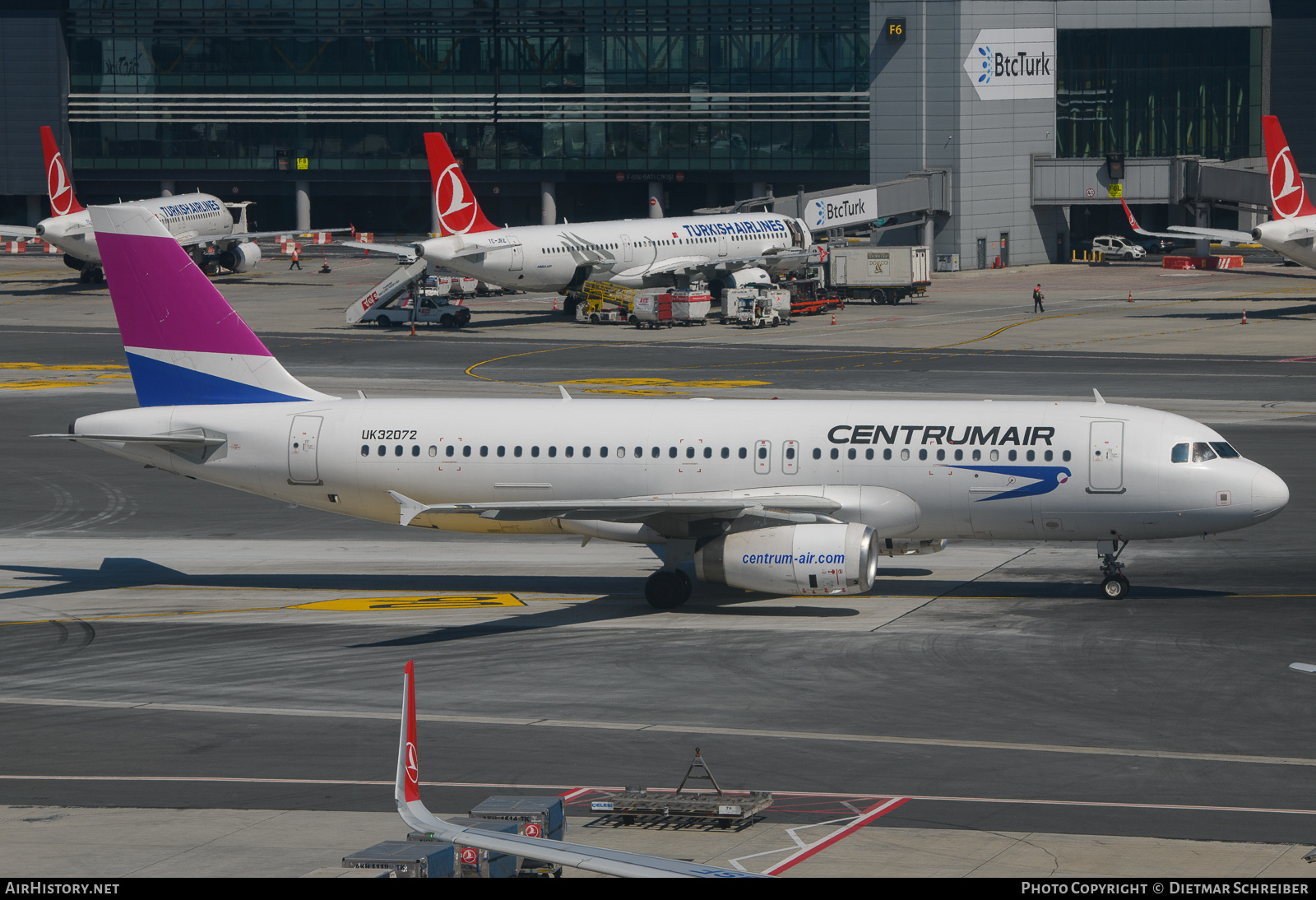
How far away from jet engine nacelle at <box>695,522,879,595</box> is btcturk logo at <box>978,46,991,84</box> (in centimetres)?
10427

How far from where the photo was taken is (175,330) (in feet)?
138

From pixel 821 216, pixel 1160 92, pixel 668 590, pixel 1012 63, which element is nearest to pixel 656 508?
pixel 668 590

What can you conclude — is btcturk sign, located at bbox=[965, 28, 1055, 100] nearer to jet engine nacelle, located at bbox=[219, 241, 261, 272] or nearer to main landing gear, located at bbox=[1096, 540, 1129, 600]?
jet engine nacelle, located at bbox=[219, 241, 261, 272]

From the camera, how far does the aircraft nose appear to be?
38469mm

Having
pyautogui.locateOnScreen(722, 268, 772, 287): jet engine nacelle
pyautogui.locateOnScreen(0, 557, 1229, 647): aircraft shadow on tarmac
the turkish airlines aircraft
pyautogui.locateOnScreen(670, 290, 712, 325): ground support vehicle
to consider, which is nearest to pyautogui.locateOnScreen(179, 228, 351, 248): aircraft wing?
the turkish airlines aircraft

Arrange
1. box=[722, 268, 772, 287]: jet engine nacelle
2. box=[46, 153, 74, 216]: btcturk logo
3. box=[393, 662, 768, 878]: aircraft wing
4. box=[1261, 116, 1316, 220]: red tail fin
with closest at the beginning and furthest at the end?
box=[393, 662, 768, 878]: aircraft wing
box=[1261, 116, 1316, 220]: red tail fin
box=[722, 268, 772, 287]: jet engine nacelle
box=[46, 153, 74, 216]: btcturk logo

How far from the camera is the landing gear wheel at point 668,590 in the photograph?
39.6m

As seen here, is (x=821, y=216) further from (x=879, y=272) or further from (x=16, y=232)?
(x=16, y=232)

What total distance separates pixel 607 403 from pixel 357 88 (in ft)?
434

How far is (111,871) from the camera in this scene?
2205 cm

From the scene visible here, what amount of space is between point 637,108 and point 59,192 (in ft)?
199

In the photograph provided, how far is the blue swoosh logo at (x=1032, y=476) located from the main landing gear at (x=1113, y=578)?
2407 mm

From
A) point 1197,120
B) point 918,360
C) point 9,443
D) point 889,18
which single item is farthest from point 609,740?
point 1197,120

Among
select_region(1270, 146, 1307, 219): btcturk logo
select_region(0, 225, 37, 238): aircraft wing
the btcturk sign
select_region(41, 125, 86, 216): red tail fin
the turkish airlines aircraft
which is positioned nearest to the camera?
select_region(1270, 146, 1307, 219): btcturk logo
